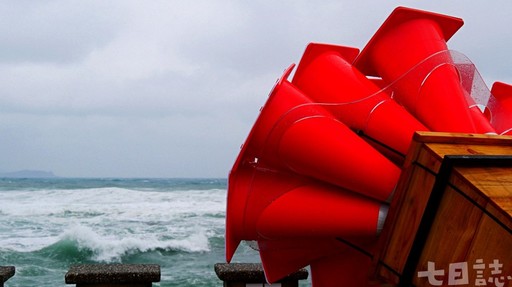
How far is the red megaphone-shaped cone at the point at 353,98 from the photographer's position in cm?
260

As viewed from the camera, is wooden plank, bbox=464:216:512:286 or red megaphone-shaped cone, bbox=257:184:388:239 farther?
red megaphone-shaped cone, bbox=257:184:388:239

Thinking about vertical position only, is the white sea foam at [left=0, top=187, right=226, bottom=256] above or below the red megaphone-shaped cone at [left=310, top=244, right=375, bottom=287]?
below

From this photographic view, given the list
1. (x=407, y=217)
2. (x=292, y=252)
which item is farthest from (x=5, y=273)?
(x=407, y=217)

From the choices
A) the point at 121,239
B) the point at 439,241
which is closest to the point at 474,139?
the point at 439,241

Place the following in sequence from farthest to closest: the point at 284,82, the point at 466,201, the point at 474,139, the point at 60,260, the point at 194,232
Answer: the point at 194,232 → the point at 60,260 → the point at 284,82 → the point at 474,139 → the point at 466,201

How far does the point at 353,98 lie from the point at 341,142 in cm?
27

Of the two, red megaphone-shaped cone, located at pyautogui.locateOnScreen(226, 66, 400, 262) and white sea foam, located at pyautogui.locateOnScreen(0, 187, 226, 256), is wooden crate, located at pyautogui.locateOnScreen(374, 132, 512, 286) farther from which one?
white sea foam, located at pyautogui.locateOnScreen(0, 187, 226, 256)

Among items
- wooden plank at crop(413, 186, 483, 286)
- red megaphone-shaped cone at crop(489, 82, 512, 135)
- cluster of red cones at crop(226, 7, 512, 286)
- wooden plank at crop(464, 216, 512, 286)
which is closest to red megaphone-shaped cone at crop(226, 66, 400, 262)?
cluster of red cones at crop(226, 7, 512, 286)

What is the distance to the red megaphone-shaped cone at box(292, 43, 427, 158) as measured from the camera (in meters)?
2.60

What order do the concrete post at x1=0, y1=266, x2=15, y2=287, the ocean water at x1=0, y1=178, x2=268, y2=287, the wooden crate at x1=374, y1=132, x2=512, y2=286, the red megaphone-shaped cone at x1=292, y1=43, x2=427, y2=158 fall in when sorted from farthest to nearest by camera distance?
1. the ocean water at x1=0, y1=178, x2=268, y2=287
2. the concrete post at x1=0, y1=266, x2=15, y2=287
3. the red megaphone-shaped cone at x1=292, y1=43, x2=427, y2=158
4. the wooden crate at x1=374, y1=132, x2=512, y2=286

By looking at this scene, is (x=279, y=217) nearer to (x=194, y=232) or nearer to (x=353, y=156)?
(x=353, y=156)

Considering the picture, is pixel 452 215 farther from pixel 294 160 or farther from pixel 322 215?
pixel 294 160

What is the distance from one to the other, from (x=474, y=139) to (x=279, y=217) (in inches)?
30.7

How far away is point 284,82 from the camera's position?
261 centimetres
